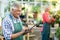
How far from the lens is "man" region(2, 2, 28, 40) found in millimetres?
2421

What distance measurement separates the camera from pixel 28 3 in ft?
15.3

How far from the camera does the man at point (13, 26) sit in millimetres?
2421

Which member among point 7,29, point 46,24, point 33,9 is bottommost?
point 46,24

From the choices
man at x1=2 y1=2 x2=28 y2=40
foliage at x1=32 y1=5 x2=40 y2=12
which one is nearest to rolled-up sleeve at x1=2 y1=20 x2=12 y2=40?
man at x1=2 y1=2 x2=28 y2=40

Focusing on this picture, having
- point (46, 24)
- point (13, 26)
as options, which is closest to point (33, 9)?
point (46, 24)

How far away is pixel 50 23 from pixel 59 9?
1.18 feet

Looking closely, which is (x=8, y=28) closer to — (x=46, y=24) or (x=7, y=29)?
(x=7, y=29)

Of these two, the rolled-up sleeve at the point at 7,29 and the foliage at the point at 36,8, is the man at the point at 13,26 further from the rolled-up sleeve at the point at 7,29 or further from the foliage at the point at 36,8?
the foliage at the point at 36,8

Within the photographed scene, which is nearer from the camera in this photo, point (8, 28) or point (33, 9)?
point (8, 28)

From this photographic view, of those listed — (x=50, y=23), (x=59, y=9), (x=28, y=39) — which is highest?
(x=59, y=9)

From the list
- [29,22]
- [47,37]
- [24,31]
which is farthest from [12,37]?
[47,37]

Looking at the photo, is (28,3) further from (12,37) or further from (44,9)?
(12,37)

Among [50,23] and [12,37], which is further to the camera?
[50,23]

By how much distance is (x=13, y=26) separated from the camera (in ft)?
8.20
